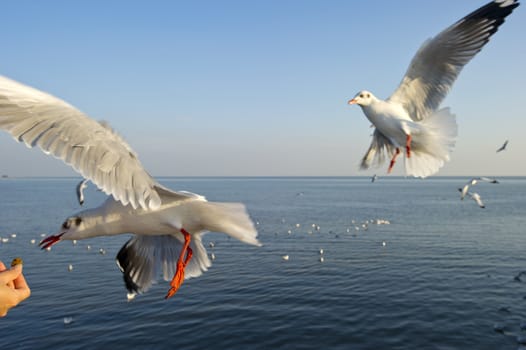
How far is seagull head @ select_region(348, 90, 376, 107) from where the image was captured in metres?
7.42

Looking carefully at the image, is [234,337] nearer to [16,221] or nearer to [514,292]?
[514,292]

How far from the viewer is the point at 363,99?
7438 mm

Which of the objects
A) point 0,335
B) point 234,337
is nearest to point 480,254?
point 234,337

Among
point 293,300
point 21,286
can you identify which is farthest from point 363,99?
point 293,300

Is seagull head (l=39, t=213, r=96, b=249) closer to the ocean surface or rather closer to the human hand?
the human hand

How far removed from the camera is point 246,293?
1841 cm

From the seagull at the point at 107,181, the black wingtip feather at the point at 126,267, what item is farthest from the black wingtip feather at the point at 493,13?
the black wingtip feather at the point at 126,267

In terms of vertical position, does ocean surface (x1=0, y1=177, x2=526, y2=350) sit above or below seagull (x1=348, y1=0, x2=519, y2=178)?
below

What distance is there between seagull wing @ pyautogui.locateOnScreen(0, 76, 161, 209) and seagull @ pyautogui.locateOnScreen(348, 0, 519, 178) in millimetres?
3506

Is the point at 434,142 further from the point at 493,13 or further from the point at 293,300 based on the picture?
the point at 293,300

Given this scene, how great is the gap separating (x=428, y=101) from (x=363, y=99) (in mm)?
1380

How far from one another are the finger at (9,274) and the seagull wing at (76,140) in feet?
2.39

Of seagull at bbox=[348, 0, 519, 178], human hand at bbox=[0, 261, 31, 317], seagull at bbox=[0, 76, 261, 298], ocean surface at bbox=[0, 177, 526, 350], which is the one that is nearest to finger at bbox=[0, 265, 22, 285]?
human hand at bbox=[0, 261, 31, 317]

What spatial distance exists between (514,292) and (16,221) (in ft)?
140
